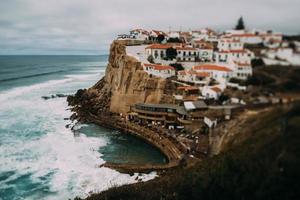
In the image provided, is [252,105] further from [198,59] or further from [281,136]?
[198,59]

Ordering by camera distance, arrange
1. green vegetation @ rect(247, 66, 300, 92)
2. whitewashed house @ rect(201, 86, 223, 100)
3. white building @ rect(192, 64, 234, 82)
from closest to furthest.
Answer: green vegetation @ rect(247, 66, 300, 92) → white building @ rect(192, 64, 234, 82) → whitewashed house @ rect(201, 86, 223, 100)

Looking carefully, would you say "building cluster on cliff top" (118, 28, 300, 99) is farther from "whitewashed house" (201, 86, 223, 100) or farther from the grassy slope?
the grassy slope

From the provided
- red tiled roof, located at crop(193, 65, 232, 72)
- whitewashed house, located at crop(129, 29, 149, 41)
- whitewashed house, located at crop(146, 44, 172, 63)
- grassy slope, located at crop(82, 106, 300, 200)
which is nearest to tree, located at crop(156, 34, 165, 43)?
whitewashed house, located at crop(129, 29, 149, 41)

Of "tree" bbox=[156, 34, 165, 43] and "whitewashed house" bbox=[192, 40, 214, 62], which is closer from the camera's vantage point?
"whitewashed house" bbox=[192, 40, 214, 62]

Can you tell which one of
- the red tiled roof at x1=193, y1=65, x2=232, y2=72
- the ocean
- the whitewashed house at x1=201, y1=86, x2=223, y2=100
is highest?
the red tiled roof at x1=193, y1=65, x2=232, y2=72

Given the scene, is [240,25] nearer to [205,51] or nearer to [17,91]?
[205,51]

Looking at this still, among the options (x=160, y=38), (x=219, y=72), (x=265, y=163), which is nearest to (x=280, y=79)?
(x=219, y=72)

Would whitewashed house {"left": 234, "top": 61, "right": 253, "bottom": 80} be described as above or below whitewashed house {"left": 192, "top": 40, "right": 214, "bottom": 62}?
below

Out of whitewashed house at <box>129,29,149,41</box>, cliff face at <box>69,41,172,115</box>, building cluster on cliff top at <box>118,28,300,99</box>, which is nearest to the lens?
building cluster on cliff top at <box>118,28,300,99</box>

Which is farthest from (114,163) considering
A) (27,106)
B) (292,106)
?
(27,106)
